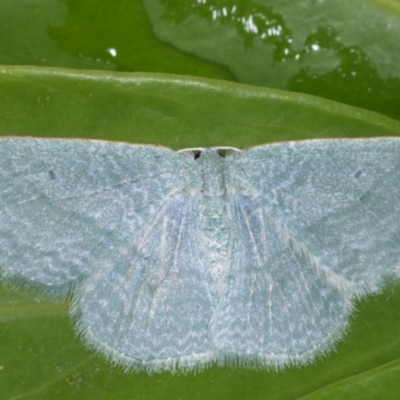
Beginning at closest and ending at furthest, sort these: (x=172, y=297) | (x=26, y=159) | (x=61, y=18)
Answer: (x=26, y=159), (x=172, y=297), (x=61, y=18)

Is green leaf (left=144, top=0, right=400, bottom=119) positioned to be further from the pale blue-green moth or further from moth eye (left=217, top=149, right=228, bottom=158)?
the pale blue-green moth

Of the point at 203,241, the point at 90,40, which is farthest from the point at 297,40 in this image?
the point at 203,241

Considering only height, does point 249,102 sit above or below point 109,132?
above

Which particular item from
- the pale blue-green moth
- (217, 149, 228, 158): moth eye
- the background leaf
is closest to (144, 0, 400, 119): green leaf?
the background leaf

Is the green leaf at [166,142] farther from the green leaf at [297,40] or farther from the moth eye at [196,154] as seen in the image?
the green leaf at [297,40]

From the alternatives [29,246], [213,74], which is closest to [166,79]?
[213,74]

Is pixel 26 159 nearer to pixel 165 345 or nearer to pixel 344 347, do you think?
pixel 165 345
